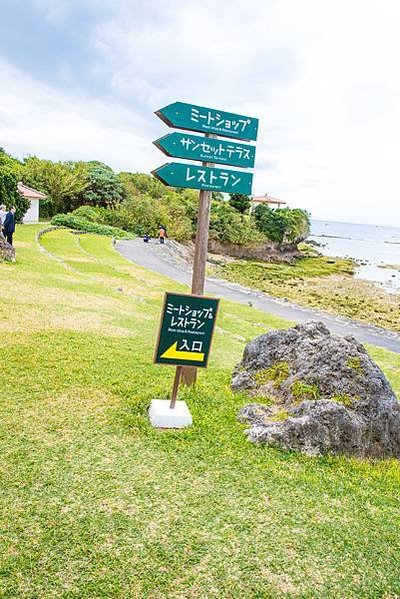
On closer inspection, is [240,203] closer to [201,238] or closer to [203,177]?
[201,238]

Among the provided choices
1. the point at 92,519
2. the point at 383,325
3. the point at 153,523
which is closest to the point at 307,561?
the point at 153,523

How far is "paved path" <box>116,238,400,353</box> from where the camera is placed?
49.4 feet

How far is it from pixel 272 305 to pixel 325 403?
13764mm

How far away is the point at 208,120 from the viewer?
17.5 ft

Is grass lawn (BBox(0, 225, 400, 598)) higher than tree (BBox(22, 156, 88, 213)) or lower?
lower

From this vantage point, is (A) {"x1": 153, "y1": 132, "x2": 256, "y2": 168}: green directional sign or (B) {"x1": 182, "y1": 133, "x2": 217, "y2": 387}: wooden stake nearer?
(A) {"x1": 153, "y1": 132, "x2": 256, "y2": 168}: green directional sign

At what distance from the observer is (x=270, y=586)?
2.88 metres

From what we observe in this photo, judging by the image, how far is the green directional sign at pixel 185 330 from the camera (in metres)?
4.82

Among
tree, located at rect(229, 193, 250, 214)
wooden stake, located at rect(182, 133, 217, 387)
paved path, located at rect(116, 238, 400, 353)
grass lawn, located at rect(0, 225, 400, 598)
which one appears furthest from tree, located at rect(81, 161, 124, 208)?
wooden stake, located at rect(182, 133, 217, 387)

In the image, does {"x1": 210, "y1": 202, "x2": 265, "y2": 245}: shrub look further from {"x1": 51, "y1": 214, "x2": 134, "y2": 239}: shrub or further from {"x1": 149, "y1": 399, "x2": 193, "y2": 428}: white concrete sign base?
{"x1": 149, "y1": 399, "x2": 193, "y2": 428}: white concrete sign base

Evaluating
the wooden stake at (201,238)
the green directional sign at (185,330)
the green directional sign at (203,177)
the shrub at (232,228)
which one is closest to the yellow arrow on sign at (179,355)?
the green directional sign at (185,330)

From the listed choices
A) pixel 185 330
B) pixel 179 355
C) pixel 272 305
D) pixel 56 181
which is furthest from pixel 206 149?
pixel 56 181

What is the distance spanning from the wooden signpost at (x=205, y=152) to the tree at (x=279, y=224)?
138 feet

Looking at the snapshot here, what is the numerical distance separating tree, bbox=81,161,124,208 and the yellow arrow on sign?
4494cm
